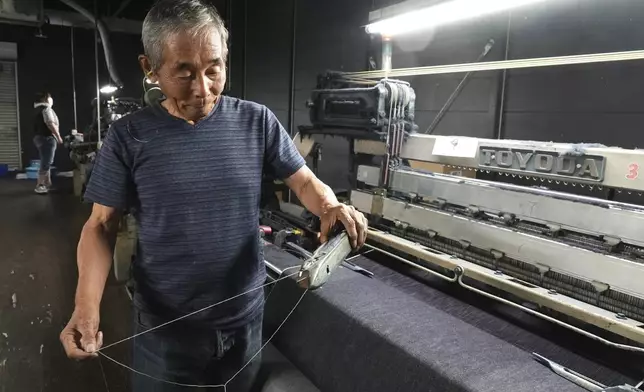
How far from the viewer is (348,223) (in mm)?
997

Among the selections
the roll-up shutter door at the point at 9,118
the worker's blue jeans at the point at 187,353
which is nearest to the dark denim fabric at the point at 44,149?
the roll-up shutter door at the point at 9,118

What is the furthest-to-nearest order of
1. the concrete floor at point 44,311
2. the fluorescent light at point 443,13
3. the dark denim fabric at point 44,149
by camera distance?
the dark denim fabric at point 44,149 < the concrete floor at point 44,311 < the fluorescent light at point 443,13

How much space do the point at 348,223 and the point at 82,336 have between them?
22.3 inches

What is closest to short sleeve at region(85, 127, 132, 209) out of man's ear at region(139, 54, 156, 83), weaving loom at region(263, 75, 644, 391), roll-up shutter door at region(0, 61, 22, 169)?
man's ear at region(139, 54, 156, 83)

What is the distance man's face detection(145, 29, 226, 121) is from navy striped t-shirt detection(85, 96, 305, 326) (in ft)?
0.24

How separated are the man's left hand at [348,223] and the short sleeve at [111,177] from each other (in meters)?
0.44

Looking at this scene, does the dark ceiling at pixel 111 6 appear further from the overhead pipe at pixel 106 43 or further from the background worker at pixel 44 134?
the background worker at pixel 44 134

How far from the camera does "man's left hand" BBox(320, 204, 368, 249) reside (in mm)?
997

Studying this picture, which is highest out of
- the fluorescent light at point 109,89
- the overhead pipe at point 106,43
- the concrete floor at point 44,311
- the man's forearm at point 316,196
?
the overhead pipe at point 106,43

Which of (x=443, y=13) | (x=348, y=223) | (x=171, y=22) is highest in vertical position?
(x=443, y=13)

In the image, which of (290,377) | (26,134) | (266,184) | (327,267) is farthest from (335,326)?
(26,134)

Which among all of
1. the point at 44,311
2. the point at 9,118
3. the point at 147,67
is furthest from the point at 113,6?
the point at 147,67

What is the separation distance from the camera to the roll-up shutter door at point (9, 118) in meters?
8.83

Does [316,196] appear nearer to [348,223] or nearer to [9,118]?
[348,223]
